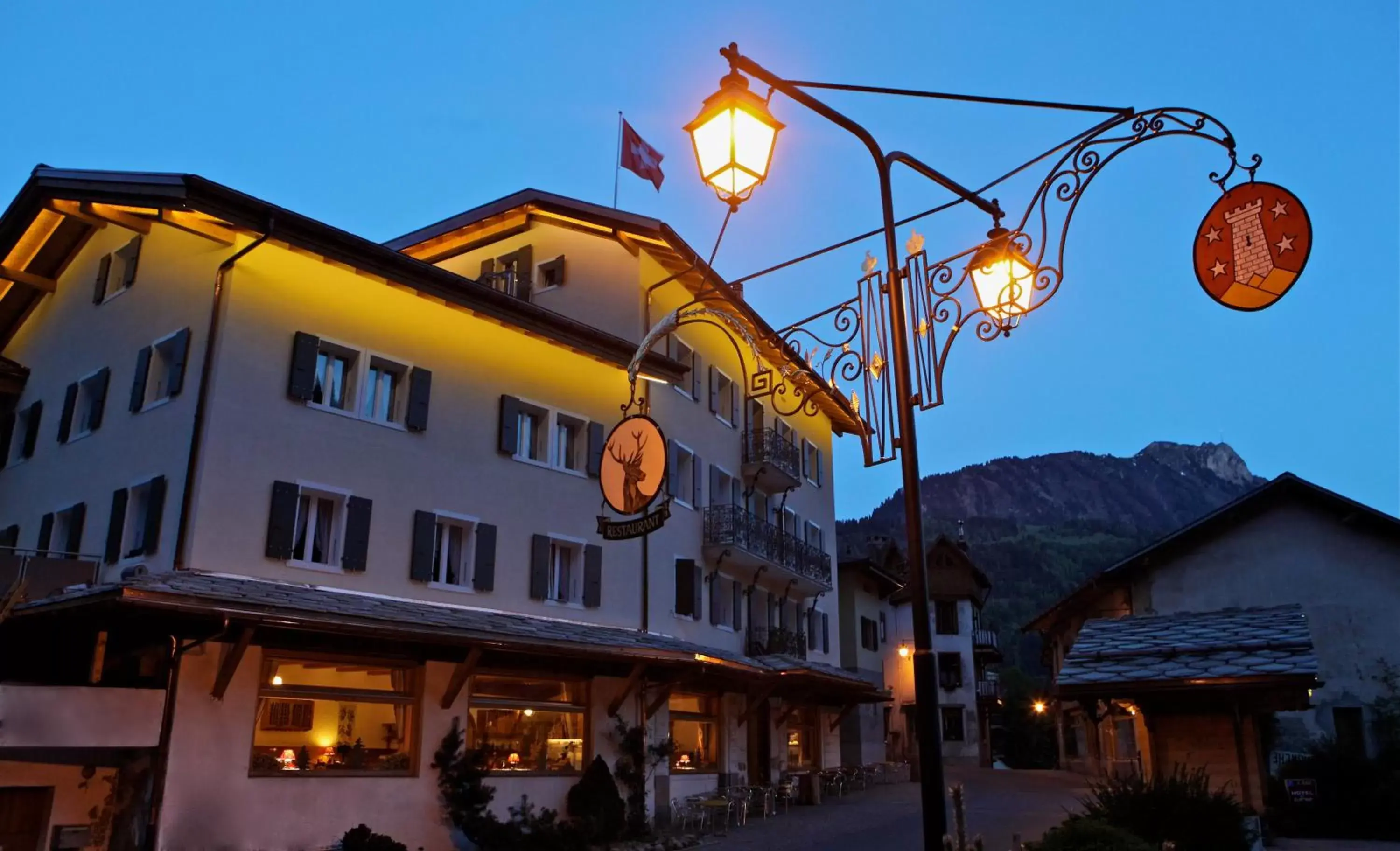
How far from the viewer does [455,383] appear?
1948 cm

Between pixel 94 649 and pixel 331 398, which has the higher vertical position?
pixel 331 398

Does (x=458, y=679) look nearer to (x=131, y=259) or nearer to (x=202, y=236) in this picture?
(x=202, y=236)

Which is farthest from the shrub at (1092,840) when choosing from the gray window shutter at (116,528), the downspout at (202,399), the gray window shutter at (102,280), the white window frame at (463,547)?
the gray window shutter at (102,280)

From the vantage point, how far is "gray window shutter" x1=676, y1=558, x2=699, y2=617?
2398 centimetres

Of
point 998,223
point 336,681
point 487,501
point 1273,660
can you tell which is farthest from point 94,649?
point 1273,660

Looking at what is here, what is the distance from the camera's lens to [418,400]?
18.6 m

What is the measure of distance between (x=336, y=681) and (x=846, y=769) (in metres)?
20.2

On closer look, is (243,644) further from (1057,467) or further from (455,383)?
(1057,467)

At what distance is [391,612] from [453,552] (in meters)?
3.31

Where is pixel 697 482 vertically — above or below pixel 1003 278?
above

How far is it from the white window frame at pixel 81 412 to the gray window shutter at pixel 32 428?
5.40 feet

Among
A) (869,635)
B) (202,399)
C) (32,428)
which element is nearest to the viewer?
(202,399)

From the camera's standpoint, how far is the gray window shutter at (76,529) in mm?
17484

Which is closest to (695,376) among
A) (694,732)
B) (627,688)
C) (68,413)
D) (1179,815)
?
(694,732)
